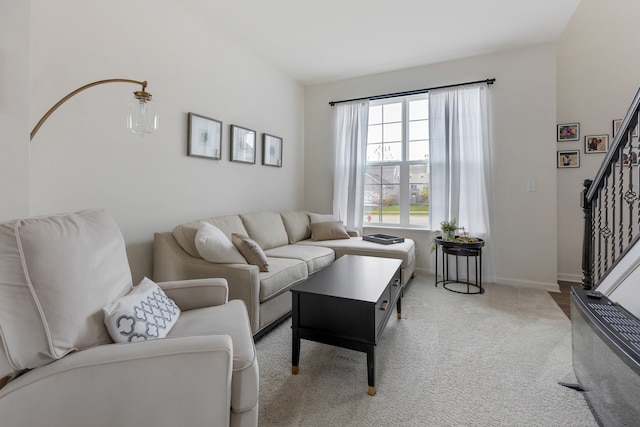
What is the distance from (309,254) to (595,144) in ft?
11.7

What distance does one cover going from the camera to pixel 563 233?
357 centimetres

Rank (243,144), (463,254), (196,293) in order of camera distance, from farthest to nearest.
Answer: (243,144)
(463,254)
(196,293)

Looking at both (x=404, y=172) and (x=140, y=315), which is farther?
(x=404, y=172)

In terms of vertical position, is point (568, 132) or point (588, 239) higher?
point (568, 132)

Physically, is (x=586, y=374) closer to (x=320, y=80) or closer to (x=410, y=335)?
(x=410, y=335)

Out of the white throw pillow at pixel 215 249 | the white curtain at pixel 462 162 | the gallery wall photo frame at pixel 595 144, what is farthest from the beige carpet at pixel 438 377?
the gallery wall photo frame at pixel 595 144

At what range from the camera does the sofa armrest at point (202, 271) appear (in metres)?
1.99

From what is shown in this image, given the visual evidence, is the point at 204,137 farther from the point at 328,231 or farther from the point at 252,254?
the point at 328,231

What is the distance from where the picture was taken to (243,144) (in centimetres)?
333

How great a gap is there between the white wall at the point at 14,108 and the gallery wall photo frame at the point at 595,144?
16.3 ft

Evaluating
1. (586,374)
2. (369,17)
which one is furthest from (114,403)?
(369,17)

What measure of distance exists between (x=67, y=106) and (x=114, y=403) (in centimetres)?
187

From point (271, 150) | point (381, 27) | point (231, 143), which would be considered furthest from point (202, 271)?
point (381, 27)

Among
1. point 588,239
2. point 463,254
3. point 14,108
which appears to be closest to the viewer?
point 14,108
